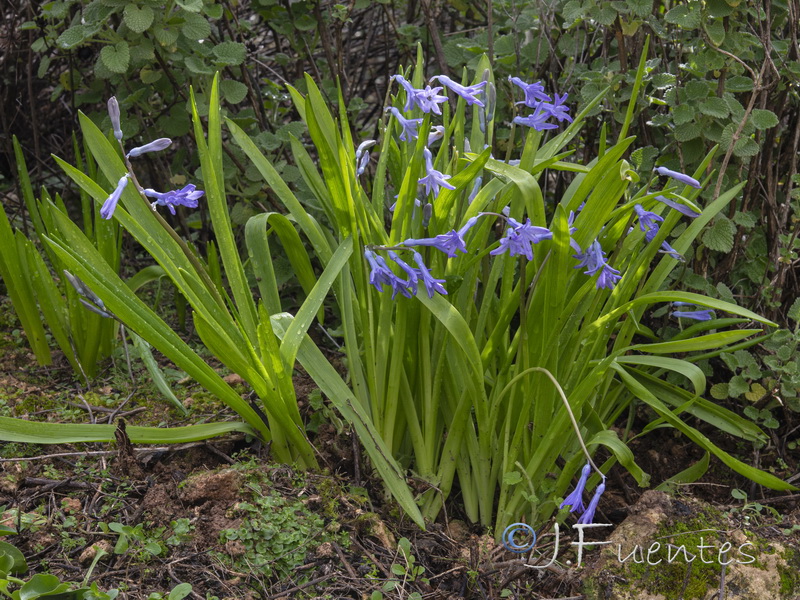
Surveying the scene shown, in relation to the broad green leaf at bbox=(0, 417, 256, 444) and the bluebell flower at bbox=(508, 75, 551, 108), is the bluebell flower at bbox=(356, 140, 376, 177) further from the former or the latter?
the broad green leaf at bbox=(0, 417, 256, 444)

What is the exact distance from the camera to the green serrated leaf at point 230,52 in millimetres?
2410

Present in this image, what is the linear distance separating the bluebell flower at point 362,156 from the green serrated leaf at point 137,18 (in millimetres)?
837

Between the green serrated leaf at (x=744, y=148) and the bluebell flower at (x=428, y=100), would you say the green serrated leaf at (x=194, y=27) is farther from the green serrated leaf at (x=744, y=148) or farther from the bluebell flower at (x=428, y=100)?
the green serrated leaf at (x=744, y=148)

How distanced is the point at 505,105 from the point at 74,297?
1545mm

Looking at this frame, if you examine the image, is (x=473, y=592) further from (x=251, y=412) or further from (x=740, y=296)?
(x=740, y=296)

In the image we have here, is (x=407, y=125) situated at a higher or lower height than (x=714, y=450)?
higher

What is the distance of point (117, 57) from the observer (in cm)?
233

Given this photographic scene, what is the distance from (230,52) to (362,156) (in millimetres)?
774

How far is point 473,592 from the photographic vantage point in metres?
1.65

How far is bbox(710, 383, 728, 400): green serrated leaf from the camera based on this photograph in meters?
2.09

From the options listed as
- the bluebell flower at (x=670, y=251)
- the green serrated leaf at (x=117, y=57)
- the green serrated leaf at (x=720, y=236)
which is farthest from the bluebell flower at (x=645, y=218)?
the green serrated leaf at (x=117, y=57)

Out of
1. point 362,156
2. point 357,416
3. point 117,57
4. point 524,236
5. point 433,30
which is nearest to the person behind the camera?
point 524,236

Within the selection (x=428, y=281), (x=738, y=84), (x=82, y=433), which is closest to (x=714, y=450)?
(x=428, y=281)

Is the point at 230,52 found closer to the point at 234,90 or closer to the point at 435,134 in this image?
the point at 234,90
